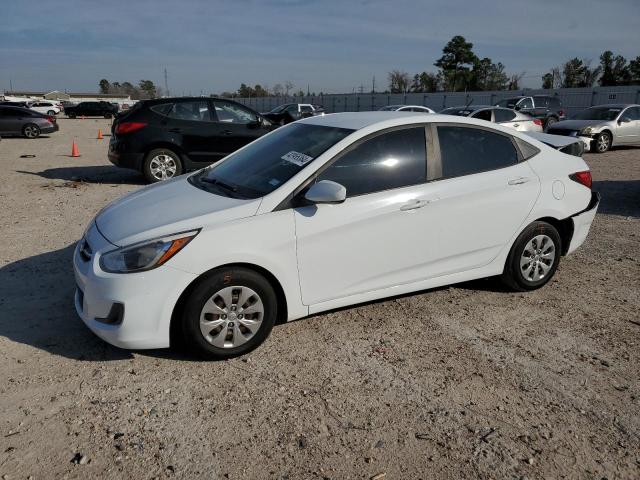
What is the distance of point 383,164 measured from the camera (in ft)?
13.7

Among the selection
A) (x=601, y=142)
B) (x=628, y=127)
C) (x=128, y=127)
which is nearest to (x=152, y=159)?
(x=128, y=127)

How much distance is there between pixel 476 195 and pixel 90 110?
53984 millimetres

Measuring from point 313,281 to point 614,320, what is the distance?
101 inches

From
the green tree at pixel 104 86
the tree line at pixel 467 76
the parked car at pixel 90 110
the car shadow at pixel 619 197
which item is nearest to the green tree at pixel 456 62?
the tree line at pixel 467 76

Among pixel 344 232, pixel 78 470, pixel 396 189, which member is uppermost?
pixel 396 189

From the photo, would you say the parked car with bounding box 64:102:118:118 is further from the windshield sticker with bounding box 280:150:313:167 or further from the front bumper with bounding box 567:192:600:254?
the front bumper with bounding box 567:192:600:254

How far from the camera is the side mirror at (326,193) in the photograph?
3.68 meters

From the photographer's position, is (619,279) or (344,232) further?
(619,279)

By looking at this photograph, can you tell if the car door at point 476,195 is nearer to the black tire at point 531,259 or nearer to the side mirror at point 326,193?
the black tire at point 531,259

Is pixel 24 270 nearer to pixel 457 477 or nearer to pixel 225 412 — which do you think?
pixel 225 412

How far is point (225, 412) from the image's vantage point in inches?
125

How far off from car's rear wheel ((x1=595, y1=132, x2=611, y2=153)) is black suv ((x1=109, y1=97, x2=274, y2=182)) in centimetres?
1175

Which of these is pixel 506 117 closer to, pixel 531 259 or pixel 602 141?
pixel 602 141

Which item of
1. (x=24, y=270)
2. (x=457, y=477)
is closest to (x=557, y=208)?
(x=457, y=477)
